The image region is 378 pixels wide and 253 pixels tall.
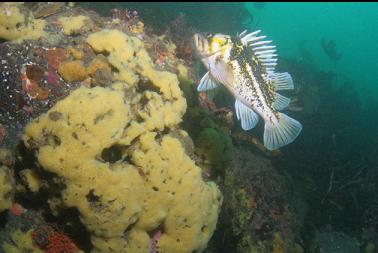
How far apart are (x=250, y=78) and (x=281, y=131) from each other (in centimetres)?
67

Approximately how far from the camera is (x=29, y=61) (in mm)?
3662

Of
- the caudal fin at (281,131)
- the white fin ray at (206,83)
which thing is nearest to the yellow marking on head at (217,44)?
the white fin ray at (206,83)

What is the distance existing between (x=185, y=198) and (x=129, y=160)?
70 centimetres

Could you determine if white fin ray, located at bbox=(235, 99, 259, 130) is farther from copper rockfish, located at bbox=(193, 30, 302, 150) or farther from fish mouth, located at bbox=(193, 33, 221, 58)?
fish mouth, located at bbox=(193, 33, 221, 58)

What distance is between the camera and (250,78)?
3.48 meters

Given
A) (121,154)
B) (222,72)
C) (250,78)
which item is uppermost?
(222,72)

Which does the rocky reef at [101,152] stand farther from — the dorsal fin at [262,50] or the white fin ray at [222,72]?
the dorsal fin at [262,50]

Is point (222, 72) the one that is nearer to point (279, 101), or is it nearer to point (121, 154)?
point (279, 101)

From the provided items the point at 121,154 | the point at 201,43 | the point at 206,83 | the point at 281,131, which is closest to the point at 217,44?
the point at 201,43

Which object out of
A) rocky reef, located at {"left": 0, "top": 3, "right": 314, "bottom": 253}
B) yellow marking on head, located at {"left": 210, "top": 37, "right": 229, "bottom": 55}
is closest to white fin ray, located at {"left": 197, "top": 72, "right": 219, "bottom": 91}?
yellow marking on head, located at {"left": 210, "top": 37, "right": 229, "bottom": 55}

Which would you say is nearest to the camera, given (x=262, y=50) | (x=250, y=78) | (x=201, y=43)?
(x=201, y=43)

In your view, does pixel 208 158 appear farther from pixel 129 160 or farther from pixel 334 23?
pixel 334 23

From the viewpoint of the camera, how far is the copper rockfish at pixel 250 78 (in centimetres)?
331

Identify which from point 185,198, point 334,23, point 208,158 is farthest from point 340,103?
point 334,23
